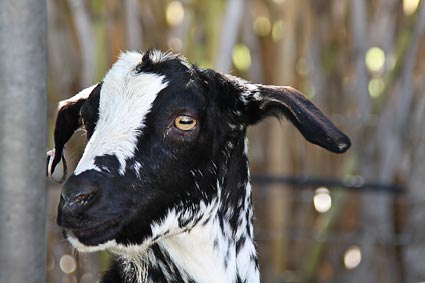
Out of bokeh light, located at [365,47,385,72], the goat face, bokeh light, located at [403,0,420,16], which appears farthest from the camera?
bokeh light, located at [365,47,385,72]

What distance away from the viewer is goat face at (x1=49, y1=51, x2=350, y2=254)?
3.66 m

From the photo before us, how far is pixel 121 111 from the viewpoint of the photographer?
3943 mm

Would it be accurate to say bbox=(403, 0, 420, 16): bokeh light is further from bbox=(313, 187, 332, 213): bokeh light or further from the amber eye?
the amber eye

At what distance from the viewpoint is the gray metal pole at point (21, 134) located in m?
2.82

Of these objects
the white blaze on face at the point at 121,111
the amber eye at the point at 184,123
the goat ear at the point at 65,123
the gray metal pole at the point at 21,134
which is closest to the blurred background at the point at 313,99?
the goat ear at the point at 65,123

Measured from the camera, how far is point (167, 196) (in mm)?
3924

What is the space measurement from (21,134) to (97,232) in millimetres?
878

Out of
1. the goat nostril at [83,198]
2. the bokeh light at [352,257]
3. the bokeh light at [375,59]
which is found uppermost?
the goat nostril at [83,198]

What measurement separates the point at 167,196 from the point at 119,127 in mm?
305

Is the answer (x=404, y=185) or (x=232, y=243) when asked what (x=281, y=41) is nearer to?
(x=404, y=185)

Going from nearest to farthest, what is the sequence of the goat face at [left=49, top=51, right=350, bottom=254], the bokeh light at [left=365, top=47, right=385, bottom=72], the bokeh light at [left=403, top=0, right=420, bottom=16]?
the goat face at [left=49, top=51, right=350, bottom=254] < the bokeh light at [left=403, top=0, right=420, bottom=16] < the bokeh light at [left=365, top=47, right=385, bottom=72]

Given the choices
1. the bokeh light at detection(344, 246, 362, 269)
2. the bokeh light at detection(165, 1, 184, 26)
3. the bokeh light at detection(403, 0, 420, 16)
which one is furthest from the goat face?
the bokeh light at detection(344, 246, 362, 269)

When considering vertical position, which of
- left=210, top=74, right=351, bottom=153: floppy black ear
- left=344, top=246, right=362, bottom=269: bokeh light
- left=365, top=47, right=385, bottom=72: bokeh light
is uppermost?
left=210, top=74, right=351, bottom=153: floppy black ear

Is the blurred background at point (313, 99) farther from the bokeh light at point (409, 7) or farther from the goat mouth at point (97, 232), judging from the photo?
the goat mouth at point (97, 232)
